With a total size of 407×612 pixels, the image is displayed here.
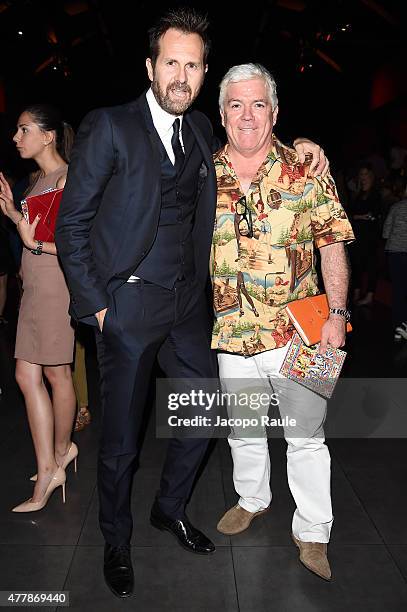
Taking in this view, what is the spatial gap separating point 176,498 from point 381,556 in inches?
31.5

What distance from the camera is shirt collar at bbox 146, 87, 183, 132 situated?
7.10ft

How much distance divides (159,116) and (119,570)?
1561 millimetres

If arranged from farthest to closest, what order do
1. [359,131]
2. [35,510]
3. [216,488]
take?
[359,131] → [216,488] → [35,510]

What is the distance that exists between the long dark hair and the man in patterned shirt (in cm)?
79

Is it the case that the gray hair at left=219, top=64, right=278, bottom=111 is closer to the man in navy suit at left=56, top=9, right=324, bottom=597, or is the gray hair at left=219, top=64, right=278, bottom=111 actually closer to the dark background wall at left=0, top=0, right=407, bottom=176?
the man in navy suit at left=56, top=9, right=324, bottom=597

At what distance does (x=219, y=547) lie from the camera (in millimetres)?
2461

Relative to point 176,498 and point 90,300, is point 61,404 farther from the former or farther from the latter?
point 90,300

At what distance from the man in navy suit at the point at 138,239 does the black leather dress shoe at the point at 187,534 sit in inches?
9.7

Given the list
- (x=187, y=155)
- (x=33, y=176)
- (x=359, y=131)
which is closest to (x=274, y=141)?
(x=187, y=155)

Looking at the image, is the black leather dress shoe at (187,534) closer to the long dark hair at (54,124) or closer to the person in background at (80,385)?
the person in background at (80,385)

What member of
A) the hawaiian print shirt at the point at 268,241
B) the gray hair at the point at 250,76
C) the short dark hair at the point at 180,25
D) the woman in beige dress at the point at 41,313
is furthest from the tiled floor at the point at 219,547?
the short dark hair at the point at 180,25

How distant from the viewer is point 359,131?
15930 millimetres

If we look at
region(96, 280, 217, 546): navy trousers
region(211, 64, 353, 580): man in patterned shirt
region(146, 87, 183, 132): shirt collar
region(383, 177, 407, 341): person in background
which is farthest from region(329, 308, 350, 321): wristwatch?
region(383, 177, 407, 341): person in background

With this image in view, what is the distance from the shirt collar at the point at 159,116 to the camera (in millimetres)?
2164
